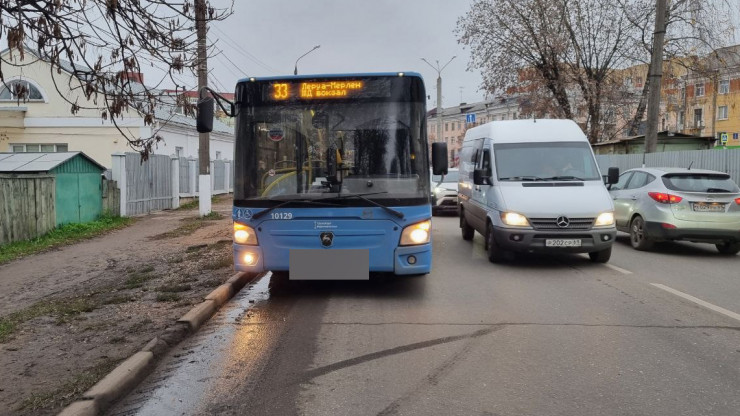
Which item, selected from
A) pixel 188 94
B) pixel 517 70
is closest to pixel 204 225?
pixel 188 94

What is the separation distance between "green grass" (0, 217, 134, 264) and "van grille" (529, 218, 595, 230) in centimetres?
900

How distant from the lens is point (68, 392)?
380 centimetres

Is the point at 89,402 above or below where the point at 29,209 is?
below

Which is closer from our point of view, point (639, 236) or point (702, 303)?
point (702, 303)

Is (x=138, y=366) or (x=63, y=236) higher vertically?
(x=63, y=236)

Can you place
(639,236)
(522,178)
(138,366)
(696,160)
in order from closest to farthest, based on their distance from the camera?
(138,366)
(522,178)
(639,236)
(696,160)

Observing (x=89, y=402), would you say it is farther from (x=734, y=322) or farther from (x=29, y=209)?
(x=29, y=209)

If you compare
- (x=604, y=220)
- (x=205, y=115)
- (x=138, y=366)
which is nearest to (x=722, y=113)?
(x=604, y=220)

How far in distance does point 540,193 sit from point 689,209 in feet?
10.6

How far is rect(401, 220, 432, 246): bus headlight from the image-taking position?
6371 mm

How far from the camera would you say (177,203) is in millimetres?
20422

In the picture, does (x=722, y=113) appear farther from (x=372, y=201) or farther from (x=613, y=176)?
(x=372, y=201)

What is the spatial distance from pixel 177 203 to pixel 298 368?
57.0ft

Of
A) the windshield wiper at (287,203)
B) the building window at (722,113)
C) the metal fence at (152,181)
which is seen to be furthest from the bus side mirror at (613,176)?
the building window at (722,113)
